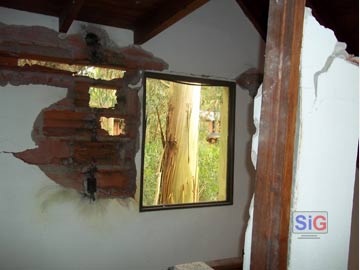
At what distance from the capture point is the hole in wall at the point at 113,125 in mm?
2773

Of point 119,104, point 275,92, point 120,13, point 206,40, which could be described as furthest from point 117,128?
point 275,92

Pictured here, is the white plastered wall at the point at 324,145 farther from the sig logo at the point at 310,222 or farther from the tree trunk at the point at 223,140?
the tree trunk at the point at 223,140

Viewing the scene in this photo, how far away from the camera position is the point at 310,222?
0.87m

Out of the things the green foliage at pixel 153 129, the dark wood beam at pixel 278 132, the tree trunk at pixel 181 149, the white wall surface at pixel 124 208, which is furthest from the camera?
the tree trunk at pixel 181 149

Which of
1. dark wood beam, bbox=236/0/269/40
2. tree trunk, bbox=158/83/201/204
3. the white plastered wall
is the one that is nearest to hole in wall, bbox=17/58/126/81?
tree trunk, bbox=158/83/201/204

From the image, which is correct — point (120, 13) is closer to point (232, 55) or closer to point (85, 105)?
point (85, 105)

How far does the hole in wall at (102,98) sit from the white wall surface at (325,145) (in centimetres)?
214

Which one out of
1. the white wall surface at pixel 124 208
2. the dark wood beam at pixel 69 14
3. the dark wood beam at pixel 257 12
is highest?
the dark wood beam at pixel 257 12

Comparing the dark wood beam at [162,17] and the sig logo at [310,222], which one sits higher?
the dark wood beam at [162,17]

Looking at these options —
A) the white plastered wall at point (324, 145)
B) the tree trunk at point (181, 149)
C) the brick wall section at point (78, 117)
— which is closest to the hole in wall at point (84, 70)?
the brick wall section at point (78, 117)

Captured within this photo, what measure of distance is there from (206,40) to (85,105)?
1.33m

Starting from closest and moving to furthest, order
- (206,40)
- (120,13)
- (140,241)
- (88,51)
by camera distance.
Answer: (120,13) < (88,51) < (140,241) < (206,40)

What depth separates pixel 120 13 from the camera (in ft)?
8.16

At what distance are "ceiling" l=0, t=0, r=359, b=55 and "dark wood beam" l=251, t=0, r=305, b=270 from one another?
1381 millimetres
